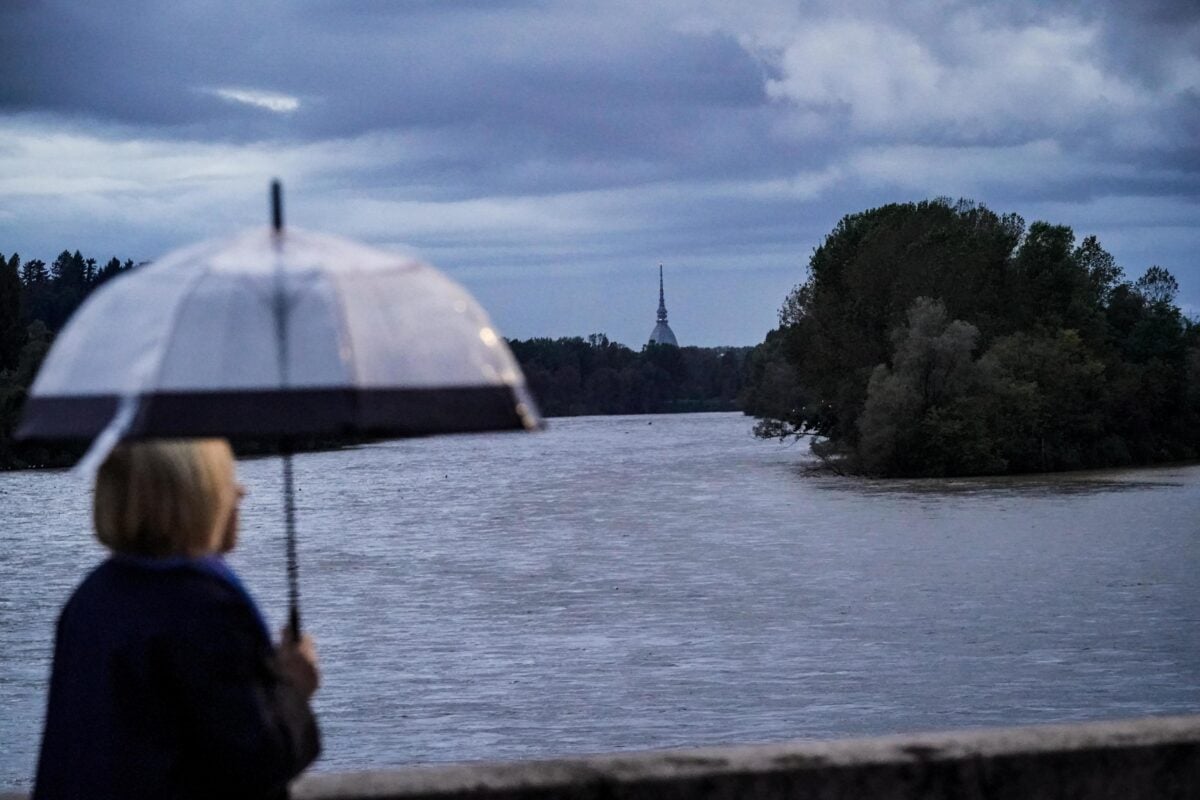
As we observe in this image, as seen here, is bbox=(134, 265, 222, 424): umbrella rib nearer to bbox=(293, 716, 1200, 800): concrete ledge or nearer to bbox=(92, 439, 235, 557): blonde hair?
bbox=(92, 439, 235, 557): blonde hair

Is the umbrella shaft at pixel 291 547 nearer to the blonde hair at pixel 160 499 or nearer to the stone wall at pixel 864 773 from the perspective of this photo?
the blonde hair at pixel 160 499

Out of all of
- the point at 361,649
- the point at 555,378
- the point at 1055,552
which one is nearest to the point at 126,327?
the point at 361,649

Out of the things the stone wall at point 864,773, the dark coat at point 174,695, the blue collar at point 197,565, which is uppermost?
the blue collar at point 197,565

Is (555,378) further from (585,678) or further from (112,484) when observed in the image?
(112,484)

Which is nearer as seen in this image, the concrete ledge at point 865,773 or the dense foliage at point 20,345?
the concrete ledge at point 865,773

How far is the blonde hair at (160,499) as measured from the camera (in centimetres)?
280

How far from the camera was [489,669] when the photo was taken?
24750mm

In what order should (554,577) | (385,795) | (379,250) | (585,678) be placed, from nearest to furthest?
(379,250), (385,795), (585,678), (554,577)

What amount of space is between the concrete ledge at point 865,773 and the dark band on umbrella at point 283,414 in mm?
997

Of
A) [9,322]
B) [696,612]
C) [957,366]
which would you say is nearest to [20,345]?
[9,322]

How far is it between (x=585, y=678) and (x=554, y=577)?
39.1 feet

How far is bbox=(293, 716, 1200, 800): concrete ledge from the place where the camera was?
3.68 metres

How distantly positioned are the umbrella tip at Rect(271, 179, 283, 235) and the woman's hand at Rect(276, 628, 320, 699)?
754 mm

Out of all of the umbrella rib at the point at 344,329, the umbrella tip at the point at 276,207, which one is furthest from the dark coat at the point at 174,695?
the umbrella tip at the point at 276,207
